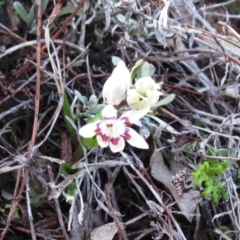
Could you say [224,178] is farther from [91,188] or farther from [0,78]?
[0,78]

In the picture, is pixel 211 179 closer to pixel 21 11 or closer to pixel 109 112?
pixel 109 112

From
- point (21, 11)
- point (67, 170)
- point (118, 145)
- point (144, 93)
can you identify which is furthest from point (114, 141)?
point (21, 11)

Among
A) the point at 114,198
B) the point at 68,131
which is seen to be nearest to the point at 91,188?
the point at 114,198

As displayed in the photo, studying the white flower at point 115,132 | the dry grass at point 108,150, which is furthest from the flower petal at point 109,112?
the dry grass at point 108,150

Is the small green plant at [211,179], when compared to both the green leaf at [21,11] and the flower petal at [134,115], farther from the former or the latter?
the green leaf at [21,11]

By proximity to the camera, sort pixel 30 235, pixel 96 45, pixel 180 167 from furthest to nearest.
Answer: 1. pixel 96 45
2. pixel 180 167
3. pixel 30 235

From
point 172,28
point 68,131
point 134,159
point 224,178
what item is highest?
point 172,28

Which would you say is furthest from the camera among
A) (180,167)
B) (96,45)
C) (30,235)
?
(96,45)

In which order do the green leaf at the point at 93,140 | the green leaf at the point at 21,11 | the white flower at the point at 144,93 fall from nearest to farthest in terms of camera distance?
the white flower at the point at 144,93, the green leaf at the point at 93,140, the green leaf at the point at 21,11

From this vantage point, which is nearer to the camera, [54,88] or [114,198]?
[114,198]
